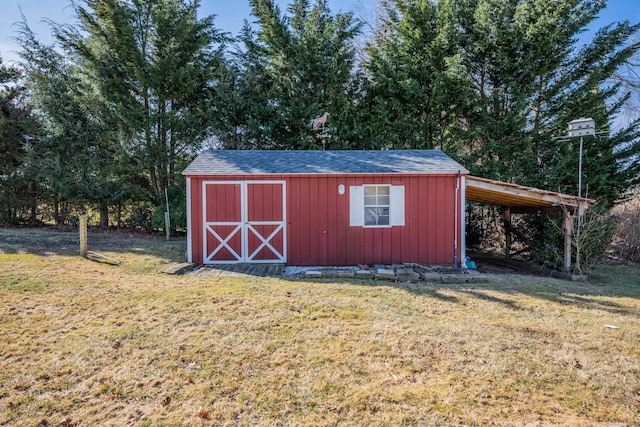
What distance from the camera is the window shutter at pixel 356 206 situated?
818 centimetres

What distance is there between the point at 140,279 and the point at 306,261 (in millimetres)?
3611

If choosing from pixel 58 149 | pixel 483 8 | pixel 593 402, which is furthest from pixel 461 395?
pixel 58 149

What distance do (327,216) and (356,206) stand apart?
2.47 feet

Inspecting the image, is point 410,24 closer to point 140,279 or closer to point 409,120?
point 409,120

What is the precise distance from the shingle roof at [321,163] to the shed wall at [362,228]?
18 cm

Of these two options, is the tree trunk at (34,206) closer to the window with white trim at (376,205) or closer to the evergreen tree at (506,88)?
the evergreen tree at (506,88)

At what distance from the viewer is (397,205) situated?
8203 millimetres

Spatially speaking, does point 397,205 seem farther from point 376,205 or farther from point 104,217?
point 104,217

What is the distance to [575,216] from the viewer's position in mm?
7660

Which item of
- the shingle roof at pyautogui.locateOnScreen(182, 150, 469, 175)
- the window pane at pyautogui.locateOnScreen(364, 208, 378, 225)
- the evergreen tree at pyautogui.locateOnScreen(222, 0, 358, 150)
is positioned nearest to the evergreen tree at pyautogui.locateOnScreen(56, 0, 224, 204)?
the evergreen tree at pyautogui.locateOnScreen(222, 0, 358, 150)

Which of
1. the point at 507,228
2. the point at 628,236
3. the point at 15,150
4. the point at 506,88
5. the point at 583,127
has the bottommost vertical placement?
the point at 628,236

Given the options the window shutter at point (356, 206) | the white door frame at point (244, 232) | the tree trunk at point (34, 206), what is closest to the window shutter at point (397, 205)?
the window shutter at point (356, 206)

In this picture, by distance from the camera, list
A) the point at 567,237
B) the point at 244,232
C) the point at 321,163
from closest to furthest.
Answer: the point at 567,237 → the point at 244,232 → the point at 321,163

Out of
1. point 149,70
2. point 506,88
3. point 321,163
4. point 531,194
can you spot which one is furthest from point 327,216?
point 149,70
